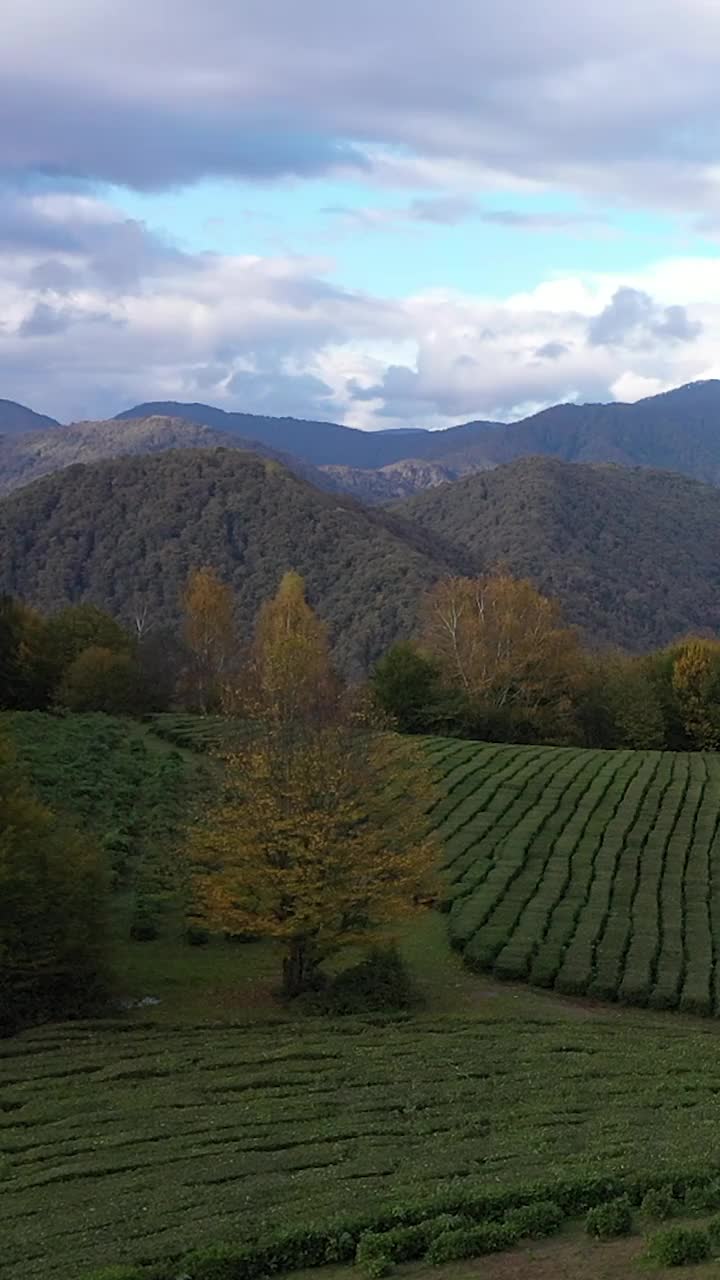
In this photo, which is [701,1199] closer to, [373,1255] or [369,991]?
[373,1255]

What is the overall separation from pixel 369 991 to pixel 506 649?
5407 centimetres

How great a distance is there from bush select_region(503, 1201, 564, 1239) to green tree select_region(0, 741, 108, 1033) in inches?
651

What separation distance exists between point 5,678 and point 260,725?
4879cm

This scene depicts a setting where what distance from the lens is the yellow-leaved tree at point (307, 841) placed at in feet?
91.9

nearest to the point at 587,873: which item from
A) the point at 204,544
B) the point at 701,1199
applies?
the point at 701,1199

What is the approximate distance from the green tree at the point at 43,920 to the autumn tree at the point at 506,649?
170 feet

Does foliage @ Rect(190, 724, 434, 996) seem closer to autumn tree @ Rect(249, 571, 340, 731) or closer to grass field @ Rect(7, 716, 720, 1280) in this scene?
autumn tree @ Rect(249, 571, 340, 731)

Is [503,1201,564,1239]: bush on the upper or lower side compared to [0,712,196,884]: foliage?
upper

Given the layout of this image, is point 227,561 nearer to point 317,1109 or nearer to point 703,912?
point 703,912

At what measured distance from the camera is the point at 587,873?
1599 inches

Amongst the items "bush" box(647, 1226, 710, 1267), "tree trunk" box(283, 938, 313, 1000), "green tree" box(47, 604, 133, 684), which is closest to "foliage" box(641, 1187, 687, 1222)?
"bush" box(647, 1226, 710, 1267)

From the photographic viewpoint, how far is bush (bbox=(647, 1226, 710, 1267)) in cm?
1009

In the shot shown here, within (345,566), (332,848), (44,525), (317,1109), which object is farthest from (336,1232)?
(44,525)

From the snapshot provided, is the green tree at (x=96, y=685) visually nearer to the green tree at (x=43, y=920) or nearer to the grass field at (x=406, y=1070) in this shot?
the grass field at (x=406, y=1070)
